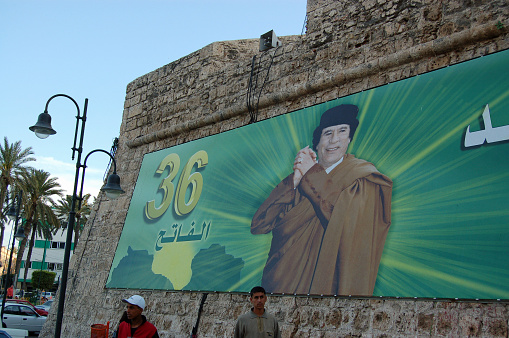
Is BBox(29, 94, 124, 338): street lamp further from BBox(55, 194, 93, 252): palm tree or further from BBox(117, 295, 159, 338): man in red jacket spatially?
BBox(55, 194, 93, 252): palm tree

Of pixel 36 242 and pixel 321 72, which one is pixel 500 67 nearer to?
pixel 321 72

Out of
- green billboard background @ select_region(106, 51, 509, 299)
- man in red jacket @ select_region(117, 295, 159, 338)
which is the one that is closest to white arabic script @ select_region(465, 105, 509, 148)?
green billboard background @ select_region(106, 51, 509, 299)

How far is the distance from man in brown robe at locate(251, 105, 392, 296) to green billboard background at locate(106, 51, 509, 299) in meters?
0.13

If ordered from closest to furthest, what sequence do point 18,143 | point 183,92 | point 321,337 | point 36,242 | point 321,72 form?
1. point 321,337
2. point 321,72
3. point 183,92
4. point 18,143
5. point 36,242

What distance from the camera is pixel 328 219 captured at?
5.80 m

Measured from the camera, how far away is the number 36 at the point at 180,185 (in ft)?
26.3

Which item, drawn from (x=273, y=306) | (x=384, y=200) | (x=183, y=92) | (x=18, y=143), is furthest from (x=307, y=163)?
(x=18, y=143)

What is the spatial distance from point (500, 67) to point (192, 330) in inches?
179

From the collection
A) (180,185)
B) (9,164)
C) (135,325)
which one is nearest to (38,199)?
(9,164)

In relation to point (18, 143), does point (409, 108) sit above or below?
below

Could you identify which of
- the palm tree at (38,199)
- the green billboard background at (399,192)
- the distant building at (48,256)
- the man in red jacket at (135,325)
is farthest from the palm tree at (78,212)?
the man in red jacket at (135,325)

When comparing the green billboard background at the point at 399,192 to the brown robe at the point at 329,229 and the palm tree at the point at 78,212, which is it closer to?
the brown robe at the point at 329,229

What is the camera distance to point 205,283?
276 inches

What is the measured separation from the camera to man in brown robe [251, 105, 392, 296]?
5316 millimetres
